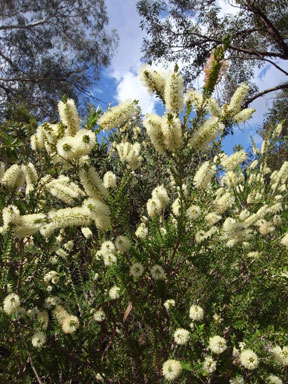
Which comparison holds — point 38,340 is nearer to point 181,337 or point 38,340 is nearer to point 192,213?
point 181,337

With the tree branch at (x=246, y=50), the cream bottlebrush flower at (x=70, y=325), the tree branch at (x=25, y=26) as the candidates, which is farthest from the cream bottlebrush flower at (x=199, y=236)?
the tree branch at (x=25, y=26)

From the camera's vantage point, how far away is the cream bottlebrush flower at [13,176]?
1.51 meters

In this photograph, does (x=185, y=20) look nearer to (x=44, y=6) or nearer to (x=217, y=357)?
(x=44, y=6)

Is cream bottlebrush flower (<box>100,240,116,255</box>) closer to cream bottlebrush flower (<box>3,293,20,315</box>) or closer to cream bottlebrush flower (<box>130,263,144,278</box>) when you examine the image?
cream bottlebrush flower (<box>130,263,144,278</box>)

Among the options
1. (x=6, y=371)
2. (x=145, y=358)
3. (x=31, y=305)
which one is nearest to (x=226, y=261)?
(x=145, y=358)

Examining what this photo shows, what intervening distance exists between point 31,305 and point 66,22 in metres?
14.0

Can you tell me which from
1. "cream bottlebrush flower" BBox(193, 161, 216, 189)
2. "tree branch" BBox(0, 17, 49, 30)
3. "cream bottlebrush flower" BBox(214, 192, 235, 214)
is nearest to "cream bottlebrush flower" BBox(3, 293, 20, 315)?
"cream bottlebrush flower" BBox(193, 161, 216, 189)

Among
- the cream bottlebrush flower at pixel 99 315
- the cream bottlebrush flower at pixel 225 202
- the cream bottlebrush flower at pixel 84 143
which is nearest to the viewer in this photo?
the cream bottlebrush flower at pixel 84 143

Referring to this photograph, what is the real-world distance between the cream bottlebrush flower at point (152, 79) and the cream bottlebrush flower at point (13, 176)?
26.3 inches

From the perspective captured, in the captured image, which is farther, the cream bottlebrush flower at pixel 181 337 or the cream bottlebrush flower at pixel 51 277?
the cream bottlebrush flower at pixel 51 277

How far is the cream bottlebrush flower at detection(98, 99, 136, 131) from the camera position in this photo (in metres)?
1.35

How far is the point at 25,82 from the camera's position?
13039mm

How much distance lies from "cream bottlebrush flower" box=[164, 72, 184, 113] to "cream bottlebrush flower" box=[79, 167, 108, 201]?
39cm

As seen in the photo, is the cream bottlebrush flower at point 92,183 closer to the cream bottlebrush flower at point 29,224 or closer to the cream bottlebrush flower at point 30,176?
the cream bottlebrush flower at point 29,224
